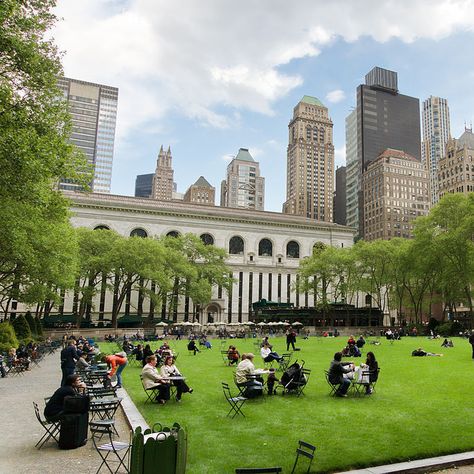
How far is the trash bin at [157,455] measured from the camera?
6.51m

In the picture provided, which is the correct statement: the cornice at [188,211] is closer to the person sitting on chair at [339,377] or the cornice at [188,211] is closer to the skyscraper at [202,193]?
the person sitting on chair at [339,377]

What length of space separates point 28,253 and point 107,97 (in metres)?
178

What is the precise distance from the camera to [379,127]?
7096 inches

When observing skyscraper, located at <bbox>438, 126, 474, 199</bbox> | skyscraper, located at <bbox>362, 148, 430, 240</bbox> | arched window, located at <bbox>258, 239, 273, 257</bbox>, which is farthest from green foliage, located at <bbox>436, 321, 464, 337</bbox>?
skyscraper, located at <bbox>362, 148, 430, 240</bbox>

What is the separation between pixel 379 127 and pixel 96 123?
11875 cm

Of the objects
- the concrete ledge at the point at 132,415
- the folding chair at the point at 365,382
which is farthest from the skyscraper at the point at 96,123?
the folding chair at the point at 365,382

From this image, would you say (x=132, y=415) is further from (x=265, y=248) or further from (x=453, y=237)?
(x=265, y=248)

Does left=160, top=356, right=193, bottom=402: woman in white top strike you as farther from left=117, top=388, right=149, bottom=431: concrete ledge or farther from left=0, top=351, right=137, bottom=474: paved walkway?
left=0, top=351, right=137, bottom=474: paved walkway

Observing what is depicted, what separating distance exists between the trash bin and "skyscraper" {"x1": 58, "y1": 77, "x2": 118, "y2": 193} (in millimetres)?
181932

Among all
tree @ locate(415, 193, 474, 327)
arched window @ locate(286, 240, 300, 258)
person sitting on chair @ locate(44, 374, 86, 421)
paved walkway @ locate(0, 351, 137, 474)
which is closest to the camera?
paved walkway @ locate(0, 351, 137, 474)

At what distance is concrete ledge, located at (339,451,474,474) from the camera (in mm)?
7913

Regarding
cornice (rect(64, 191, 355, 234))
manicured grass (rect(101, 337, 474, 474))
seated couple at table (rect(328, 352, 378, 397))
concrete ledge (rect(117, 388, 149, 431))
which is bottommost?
concrete ledge (rect(117, 388, 149, 431))

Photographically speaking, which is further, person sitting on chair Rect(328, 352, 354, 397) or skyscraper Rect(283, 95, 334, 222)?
skyscraper Rect(283, 95, 334, 222)

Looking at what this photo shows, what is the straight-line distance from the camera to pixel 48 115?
2153 centimetres
